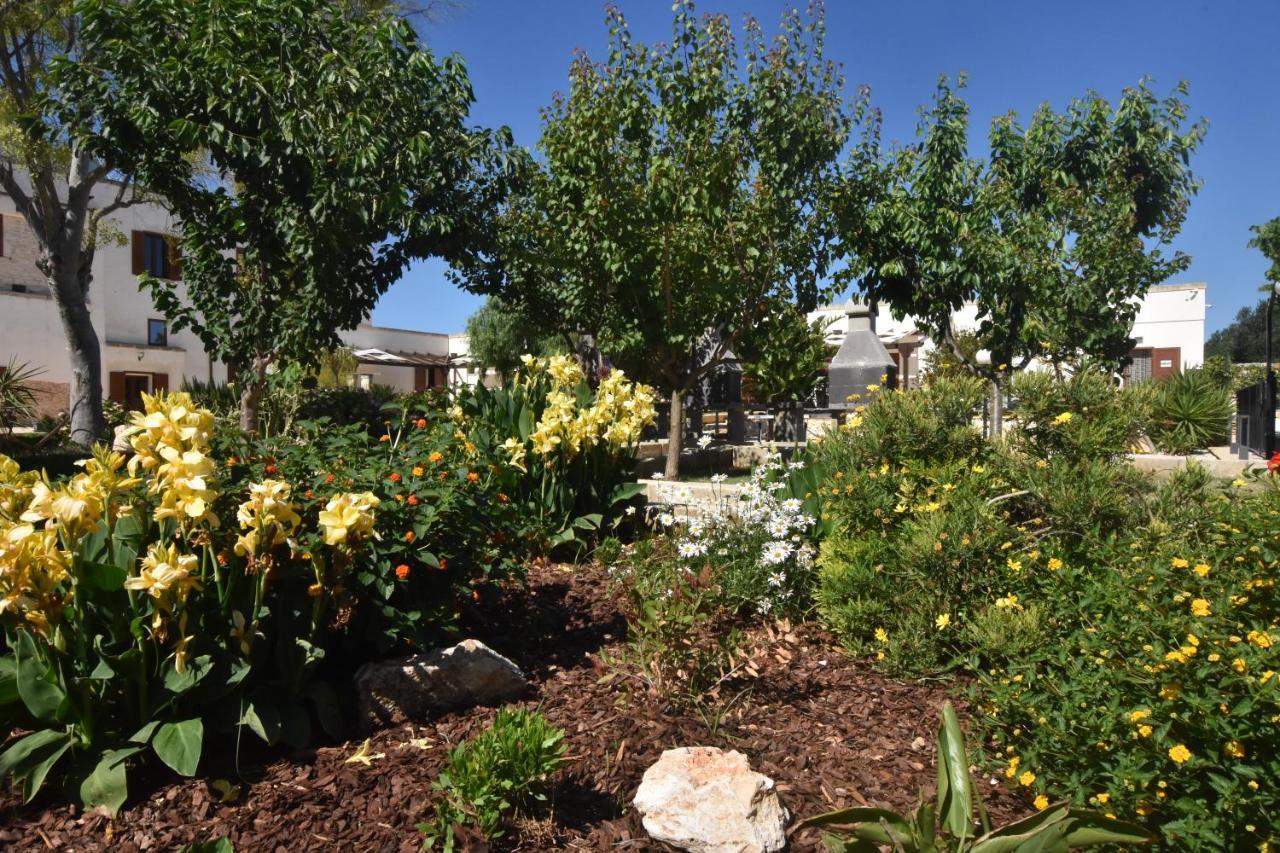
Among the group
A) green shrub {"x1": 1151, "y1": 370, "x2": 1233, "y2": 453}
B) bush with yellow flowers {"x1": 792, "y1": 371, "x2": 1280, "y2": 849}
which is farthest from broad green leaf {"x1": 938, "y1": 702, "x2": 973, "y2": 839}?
green shrub {"x1": 1151, "y1": 370, "x2": 1233, "y2": 453}

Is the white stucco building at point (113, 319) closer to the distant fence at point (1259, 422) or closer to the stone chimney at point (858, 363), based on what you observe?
the stone chimney at point (858, 363)

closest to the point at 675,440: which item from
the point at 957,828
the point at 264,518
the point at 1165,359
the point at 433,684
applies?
the point at 433,684

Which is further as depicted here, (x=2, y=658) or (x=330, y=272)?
(x=330, y=272)

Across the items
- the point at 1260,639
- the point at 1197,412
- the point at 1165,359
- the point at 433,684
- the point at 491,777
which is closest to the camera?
the point at 1260,639

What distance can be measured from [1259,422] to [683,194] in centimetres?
859

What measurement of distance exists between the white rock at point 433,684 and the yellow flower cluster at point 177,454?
0.85 meters

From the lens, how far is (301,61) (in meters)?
8.30

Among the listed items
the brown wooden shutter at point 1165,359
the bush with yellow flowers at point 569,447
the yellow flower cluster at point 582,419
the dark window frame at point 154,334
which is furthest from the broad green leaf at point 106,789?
the brown wooden shutter at point 1165,359

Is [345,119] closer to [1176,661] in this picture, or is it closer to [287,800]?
[287,800]

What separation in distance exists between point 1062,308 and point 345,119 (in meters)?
8.17

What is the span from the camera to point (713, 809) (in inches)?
93.6

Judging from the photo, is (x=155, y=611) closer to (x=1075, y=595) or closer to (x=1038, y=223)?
(x=1075, y=595)

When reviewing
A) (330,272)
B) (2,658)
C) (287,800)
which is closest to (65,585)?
(2,658)

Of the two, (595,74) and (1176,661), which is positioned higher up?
(595,74)
